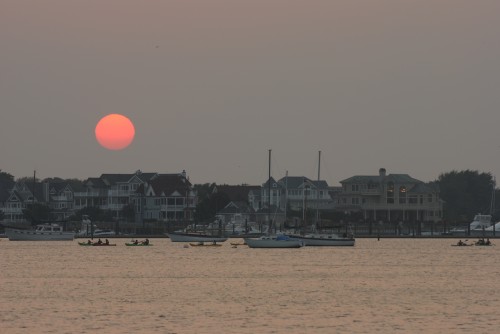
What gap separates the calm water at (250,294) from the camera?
68812 mm

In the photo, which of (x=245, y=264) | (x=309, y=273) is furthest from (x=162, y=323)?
A: (x=245, y=264)

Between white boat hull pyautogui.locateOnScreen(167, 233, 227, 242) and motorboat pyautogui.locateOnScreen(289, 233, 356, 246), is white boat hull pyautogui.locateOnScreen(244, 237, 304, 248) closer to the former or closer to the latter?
motorboat pyautogui.locateOnScreen(289, 233, 356, 246)

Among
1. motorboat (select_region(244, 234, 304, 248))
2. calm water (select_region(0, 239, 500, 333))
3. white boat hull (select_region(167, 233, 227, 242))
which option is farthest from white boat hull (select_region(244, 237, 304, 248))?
white boat hull (select_region(167, 233, 227, 242))

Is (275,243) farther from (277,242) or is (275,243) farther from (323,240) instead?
(323,240)

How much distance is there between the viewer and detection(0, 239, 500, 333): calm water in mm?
68812

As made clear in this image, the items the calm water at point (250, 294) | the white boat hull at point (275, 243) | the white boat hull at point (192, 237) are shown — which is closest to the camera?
the calm water at point (250, 294)

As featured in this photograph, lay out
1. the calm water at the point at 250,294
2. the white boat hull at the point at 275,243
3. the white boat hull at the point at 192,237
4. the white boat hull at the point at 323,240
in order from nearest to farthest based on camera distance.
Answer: the calm water at the point at 250,294 → the white boat hull at the point at 275,243 → the white boat hull at the point at 323,240 → the white boat hull at the point at 192,237

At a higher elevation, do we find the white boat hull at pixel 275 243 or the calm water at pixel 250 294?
the white boat hull at pixel 275 243

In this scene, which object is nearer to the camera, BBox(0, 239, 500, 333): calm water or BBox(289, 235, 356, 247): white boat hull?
BBox(0, 239, 500, 333): calm water

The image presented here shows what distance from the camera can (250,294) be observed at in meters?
88.9

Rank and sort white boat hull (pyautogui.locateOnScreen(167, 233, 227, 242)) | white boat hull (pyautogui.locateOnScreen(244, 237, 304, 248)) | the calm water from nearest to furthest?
the calm water → white boat hull (pyautogui.locateOnScreen(244, 237, 304, 248)) → white boat hull (pyautogui.locateOnScreen(167, 233, 227, 242))

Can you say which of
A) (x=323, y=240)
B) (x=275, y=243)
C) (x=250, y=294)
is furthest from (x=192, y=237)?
(x=250, y=294)

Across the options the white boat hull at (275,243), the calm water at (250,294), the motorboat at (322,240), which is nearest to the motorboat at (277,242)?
the white boat hull at (275,243)

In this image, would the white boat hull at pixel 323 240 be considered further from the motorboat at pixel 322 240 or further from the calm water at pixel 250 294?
the calm water at pixel 250 294
